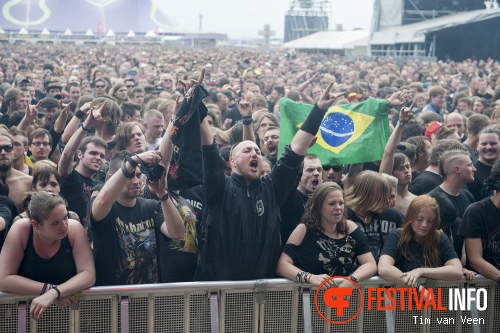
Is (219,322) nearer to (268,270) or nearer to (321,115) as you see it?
(268,270)

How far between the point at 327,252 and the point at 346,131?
2886mm

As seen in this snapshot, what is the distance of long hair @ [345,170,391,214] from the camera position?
19.1ft

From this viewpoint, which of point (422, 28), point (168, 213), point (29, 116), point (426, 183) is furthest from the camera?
point (422, 28)

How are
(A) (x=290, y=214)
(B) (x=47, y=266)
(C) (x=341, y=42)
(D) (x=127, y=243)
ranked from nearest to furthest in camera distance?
(B) (x=47, y=266) < (D) (x=127, y=243) < (A) (x=290, y=214) < (C) (x=341, y=42)

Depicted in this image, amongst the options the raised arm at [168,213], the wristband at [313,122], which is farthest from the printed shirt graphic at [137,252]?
the wristband at [313,122]

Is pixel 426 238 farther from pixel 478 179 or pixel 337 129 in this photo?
pixel 337 129

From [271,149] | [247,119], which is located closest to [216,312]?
[271,149]

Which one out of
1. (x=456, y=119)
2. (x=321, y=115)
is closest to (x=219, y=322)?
(x=321, y=115)

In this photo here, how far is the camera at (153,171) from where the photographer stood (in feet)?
16.4

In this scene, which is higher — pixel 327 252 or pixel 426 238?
pixel 426 238

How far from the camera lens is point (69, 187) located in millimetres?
6801

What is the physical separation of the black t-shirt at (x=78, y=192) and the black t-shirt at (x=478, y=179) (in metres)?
3.58

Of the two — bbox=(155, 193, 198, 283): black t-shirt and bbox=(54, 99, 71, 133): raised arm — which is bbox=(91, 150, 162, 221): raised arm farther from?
bbox=(54, 99, 71, 133): raised arm

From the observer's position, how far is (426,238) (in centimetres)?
540
